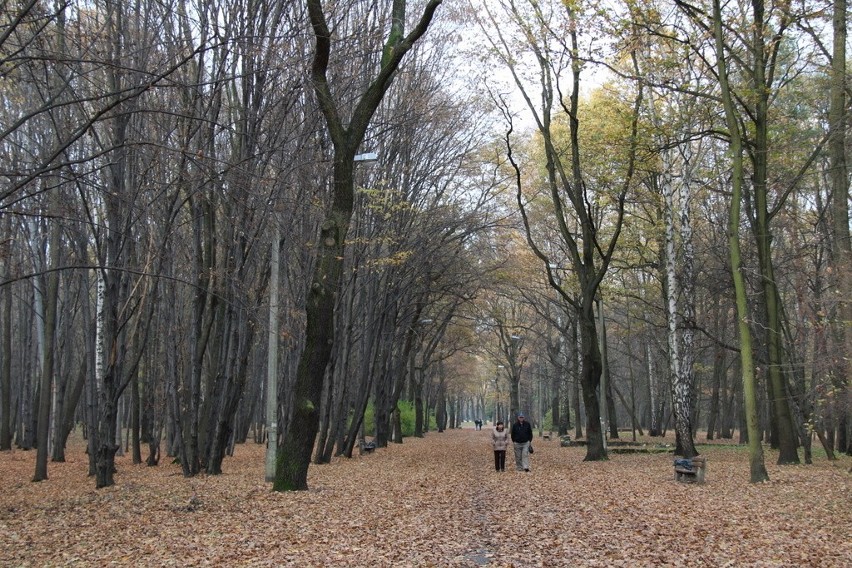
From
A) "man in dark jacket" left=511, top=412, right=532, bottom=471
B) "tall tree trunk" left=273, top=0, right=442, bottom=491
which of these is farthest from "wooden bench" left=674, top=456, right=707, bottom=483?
"tall tree trunk" left=273, top=0, right=442, bottom=491

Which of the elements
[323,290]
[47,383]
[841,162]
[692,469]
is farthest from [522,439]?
[47,383]

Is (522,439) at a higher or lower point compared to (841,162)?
lower

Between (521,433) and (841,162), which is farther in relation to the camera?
(521,433)

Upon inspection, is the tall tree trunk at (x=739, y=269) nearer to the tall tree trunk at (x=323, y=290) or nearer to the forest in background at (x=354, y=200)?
the forest in background at (x=354, y=200)

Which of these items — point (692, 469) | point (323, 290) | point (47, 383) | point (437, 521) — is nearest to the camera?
point (437, 521)

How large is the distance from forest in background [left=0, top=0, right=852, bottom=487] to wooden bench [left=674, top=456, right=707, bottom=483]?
3.17 feet

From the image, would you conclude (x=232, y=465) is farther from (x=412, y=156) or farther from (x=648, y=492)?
(x=648, y=492)

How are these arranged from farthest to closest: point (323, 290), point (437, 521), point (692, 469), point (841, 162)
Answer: point (841, 162) < point (692, 469) < point (323, 290) < point (437, 521)

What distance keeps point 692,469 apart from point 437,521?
7.12 m

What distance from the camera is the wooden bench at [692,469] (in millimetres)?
14898

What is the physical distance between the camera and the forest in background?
44.4 ft

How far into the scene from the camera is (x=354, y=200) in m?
21.2

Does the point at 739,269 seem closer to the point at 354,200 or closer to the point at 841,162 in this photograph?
the point at 841,162

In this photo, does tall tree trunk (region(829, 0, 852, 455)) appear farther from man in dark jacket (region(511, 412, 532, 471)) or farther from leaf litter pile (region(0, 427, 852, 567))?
man in dark jacket (region(511, 412, 532, 471))
